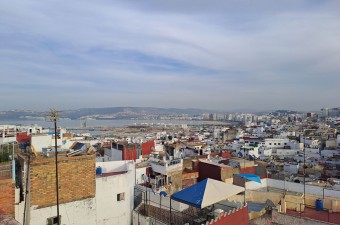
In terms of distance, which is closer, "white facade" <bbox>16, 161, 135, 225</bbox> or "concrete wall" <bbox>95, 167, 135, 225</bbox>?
"white facade" <bbox>16, 161, 135, 225</bbox>

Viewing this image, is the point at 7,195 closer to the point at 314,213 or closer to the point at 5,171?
the point at 5,171

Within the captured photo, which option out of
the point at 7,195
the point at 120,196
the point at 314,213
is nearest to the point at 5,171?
the point at 7,195

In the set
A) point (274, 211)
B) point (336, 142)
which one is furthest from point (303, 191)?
point (336, 142)

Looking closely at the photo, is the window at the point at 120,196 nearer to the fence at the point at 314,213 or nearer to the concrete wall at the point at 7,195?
the concrete wall at the point at 7,195

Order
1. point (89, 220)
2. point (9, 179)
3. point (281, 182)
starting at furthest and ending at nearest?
point (281, 182), point (89, 220), point (9, 179)

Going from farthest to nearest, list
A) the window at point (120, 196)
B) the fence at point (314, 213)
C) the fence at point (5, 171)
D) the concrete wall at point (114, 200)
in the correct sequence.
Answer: the fence at point (314, 213)
the window at point (120, 196)
the concrete wall at point (114, 200)
the fence at point (5, 171)

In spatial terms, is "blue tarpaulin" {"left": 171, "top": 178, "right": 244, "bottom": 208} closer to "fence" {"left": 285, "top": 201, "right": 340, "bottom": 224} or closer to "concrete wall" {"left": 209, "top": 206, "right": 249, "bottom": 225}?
"concrete wall" {"left": 209, "top": 206, "right": 249, "bottom": 225}

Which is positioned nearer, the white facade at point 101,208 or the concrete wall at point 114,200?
the white facade at point 101,208

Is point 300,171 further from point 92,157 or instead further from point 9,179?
point 9,179

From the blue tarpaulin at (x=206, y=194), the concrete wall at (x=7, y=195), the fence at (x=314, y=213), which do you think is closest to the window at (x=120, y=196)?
the blue tarpaulin at (x=206, y=194)

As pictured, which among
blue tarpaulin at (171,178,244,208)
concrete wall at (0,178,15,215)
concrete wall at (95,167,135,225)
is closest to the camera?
concrete wall at (0,178,15,215)

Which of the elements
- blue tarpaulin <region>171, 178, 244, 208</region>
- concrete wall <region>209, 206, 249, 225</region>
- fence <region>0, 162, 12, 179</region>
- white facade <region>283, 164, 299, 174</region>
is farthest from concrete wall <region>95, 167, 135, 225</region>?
white facade <region>283, 164, 299, 174</region>
